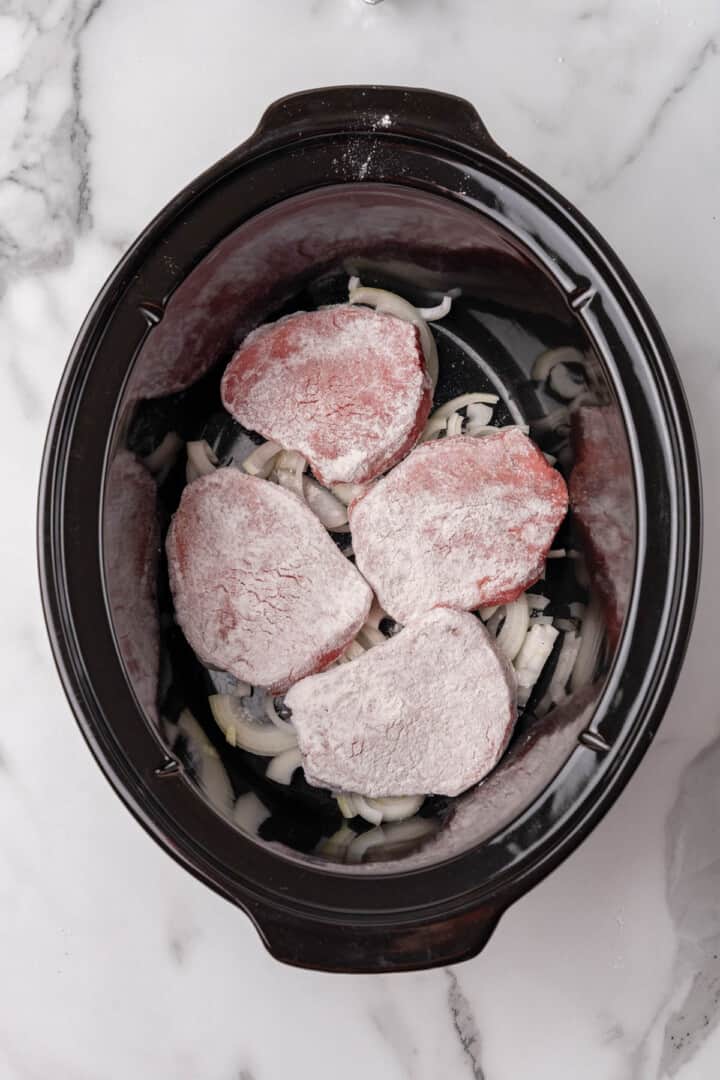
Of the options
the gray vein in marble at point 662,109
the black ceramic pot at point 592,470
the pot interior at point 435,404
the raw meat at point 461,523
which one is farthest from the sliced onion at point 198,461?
the gray vein in marble at point 662,109

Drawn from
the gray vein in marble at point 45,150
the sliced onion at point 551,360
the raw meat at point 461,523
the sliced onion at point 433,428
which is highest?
the gray vein in marble at point 45,150

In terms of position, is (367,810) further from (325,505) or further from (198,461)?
(198,461)

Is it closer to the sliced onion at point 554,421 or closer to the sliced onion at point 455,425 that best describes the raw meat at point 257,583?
the sliced onion at point 455,425

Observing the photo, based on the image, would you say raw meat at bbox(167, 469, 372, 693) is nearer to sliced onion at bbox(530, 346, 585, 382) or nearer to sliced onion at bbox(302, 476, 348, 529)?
sliced onion at bbox(302, 476, 348, 529)

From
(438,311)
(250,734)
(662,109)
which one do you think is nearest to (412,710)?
(250,734)

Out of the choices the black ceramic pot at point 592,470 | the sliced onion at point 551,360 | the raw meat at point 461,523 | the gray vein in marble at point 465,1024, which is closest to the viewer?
the black ceramic pot at point 592,470

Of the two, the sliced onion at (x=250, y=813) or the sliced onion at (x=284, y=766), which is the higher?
the sliced onion at (x=284, y=766)

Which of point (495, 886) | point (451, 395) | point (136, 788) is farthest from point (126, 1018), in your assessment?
point (451, 395)

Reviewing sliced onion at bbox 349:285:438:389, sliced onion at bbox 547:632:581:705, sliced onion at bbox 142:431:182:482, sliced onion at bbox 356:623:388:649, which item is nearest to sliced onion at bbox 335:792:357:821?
sliced onion at bbox 356:623:388:649
